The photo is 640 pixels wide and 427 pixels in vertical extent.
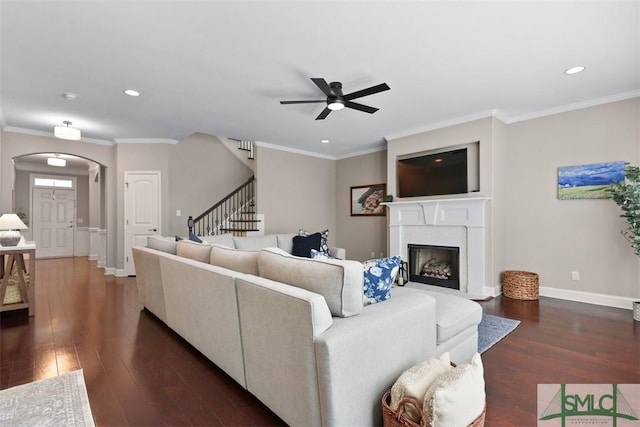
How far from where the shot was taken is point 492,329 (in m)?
2.93

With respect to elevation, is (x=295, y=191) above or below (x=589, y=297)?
above

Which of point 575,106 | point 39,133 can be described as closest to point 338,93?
point 575,106

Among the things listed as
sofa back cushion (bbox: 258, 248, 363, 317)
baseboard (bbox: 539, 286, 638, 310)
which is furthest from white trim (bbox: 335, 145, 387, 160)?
sofa back cushion (bbox: 258, 248, 363, 317)

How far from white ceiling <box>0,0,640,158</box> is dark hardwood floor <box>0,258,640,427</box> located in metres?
2.53

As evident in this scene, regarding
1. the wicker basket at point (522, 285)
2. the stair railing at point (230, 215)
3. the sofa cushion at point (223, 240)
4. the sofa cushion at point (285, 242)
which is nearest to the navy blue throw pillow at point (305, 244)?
the sofa cushion at point (285, 242)

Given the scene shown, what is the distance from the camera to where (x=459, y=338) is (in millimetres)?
2100

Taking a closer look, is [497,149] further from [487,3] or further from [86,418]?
[86,418]

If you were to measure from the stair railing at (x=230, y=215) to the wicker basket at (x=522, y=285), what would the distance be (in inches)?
180

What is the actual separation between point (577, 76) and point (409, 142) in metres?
2.32

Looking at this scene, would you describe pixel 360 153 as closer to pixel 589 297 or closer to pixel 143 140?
pixel 143 140

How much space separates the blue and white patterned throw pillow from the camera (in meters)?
1.78

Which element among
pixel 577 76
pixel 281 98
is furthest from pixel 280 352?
pixel 577 76

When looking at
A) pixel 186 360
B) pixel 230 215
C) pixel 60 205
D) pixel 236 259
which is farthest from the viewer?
pixel 60 205

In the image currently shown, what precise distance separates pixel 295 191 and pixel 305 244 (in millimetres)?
1814
